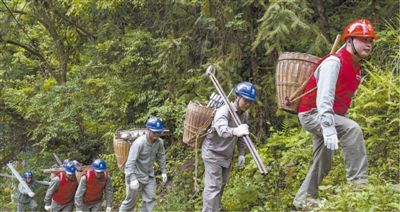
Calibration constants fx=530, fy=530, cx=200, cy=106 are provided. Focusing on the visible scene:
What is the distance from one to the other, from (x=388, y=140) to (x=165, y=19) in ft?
26.3

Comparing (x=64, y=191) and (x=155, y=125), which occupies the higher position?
(x=155, y=125)

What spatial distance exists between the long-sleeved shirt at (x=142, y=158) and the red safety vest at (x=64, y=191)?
12.0 ft

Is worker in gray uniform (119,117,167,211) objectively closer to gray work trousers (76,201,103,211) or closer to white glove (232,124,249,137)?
gray work trousers (76,201,103,211)

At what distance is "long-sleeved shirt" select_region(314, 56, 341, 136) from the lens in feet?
18.3

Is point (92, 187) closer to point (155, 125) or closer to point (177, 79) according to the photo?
point (155, 125)

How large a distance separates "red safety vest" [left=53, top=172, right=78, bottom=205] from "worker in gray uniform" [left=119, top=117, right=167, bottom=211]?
3374 mm

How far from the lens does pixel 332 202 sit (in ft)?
18.7

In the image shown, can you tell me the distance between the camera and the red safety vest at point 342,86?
231 inches

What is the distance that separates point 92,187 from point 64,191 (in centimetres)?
156

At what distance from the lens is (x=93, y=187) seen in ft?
38.1

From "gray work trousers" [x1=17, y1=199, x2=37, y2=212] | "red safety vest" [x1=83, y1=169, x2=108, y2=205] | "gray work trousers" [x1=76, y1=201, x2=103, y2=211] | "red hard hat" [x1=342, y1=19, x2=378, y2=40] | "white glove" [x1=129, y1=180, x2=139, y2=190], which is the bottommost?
"gray work trousers" [x1=17, y1=199, x2=37, y2=212]

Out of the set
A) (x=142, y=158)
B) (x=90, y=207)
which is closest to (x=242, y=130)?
(x=142, y=158)

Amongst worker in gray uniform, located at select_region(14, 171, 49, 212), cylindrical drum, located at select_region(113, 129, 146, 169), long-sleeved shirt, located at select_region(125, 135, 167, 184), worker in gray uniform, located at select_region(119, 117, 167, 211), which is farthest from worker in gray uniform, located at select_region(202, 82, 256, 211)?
worker in gray uniform, located at select_region(14, 171, 49, 212)

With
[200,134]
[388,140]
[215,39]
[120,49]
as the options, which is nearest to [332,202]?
[388,140]
